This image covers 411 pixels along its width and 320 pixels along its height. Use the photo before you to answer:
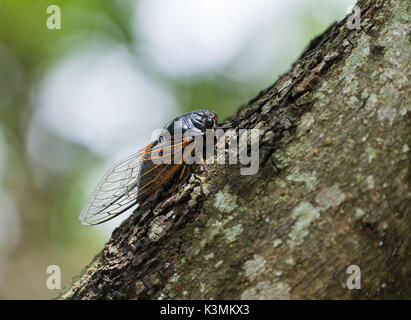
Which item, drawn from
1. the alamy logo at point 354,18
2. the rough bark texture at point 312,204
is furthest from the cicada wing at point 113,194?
the alamy logo at point 354,18

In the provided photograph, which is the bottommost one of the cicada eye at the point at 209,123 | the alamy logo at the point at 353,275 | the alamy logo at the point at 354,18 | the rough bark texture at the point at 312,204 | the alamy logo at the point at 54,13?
the alamy logo at the point at 353,275

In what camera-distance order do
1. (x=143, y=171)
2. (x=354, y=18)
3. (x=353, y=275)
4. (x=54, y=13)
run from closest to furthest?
1. (x=353, y=275)
2. (x=354, y=18)
3. (x=143, y=171)
4. (x=54, y=13)

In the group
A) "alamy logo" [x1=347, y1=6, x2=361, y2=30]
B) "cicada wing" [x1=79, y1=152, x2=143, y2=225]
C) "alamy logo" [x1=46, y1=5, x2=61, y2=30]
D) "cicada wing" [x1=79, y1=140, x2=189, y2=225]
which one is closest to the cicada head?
"cicada wing" [x1=79, y1=140, x2=189, y2=225]

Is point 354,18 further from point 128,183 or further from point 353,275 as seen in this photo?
point 128,183

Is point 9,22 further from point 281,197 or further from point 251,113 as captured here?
point 281,197

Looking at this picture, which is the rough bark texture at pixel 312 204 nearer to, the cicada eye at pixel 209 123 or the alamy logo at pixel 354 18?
the alamy logo at pixel 354 18

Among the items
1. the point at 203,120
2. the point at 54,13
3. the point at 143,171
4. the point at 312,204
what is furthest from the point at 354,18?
the point at 54,13
